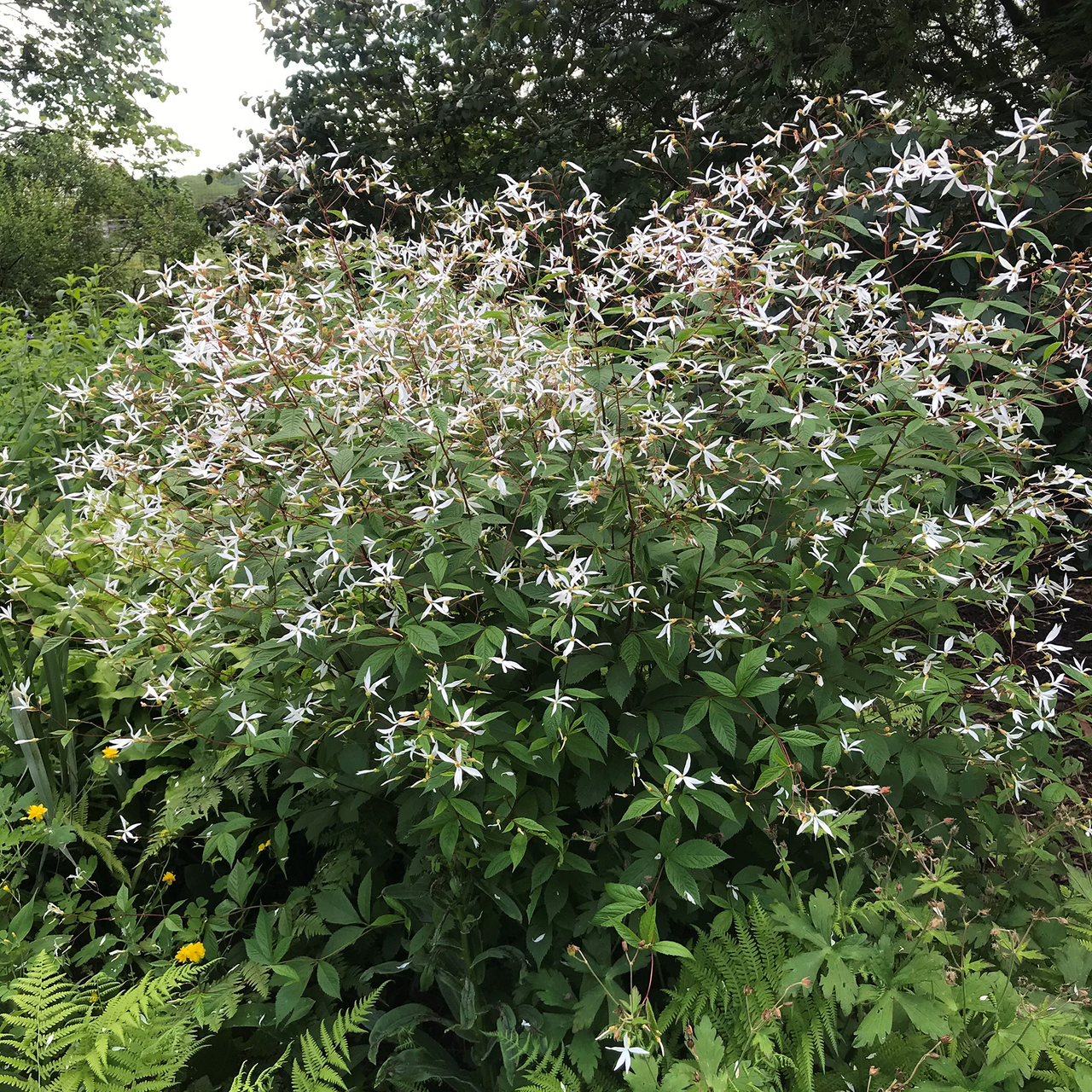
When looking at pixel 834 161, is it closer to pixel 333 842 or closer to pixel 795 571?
pixel 795 571

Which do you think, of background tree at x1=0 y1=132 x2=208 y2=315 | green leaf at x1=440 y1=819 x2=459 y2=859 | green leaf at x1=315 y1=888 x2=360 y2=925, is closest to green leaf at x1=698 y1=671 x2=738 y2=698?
green leaf at x1=440 y1=819 x2=459 y2=859

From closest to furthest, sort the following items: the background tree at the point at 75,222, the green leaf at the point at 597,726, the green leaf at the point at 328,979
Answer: the green leaf at the point at 597,726
the green leaf at the point at 328,979
the background tree at the point at 75,222

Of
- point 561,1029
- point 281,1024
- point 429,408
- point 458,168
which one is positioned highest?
point 458,168

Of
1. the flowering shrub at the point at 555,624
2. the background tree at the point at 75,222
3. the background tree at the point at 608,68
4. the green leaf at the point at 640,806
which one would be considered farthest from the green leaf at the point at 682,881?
the background tree at the point at 75,222

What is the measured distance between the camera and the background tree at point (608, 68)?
5070 millimetres

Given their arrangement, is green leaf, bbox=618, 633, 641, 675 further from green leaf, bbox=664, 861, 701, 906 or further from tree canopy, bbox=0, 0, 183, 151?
tree canopy, bbox=0, 0, 183, 151

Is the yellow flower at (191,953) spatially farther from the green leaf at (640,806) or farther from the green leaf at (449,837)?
the green leaf at (640,806)

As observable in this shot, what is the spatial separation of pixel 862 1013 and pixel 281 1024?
4.42 ft

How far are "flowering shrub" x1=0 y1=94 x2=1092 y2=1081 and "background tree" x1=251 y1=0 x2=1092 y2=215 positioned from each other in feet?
9.54

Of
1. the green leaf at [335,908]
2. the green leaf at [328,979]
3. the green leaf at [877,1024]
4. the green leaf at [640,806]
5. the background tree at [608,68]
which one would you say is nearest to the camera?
the green leaf at [877,1024]

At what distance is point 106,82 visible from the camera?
18.0m

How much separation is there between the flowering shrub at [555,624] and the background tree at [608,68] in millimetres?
2908

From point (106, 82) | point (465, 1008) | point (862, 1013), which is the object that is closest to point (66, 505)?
point (465, 1008)

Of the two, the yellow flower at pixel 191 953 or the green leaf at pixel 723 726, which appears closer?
the green leaf at pixel 723 726
